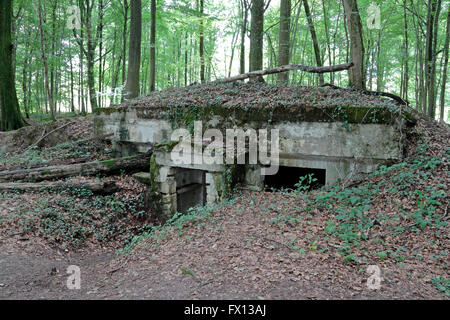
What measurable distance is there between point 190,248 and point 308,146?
3.91 m

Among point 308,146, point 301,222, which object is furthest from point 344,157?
point 301,222

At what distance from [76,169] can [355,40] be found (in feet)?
28.0

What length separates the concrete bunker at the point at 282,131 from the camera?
6430 mm

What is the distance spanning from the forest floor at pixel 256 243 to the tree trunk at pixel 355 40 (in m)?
2.19

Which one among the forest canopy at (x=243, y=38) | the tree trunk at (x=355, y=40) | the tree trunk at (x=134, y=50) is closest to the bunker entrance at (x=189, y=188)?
the forest canopy at (x=243, y=38)

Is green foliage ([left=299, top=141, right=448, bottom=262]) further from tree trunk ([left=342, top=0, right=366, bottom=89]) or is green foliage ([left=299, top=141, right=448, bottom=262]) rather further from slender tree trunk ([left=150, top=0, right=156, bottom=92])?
slender tree trunk ([left=150, top=0, right=156, bottom=92])

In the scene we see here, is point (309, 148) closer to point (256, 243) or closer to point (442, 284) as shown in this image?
point (256, 243)

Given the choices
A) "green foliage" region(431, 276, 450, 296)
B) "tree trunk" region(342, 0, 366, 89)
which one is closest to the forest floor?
"green foliage" region(431, 276, 450, 296)

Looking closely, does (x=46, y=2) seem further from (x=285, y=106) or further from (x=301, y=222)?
(x=301, y=222)

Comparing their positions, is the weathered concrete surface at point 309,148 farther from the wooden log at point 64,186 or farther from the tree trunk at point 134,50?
the tree trunk at point 134,50

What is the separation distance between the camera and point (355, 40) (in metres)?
8.20

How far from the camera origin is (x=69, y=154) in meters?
9.47

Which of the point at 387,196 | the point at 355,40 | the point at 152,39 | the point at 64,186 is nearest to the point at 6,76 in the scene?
the point at 152,39

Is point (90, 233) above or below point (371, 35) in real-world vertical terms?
below
